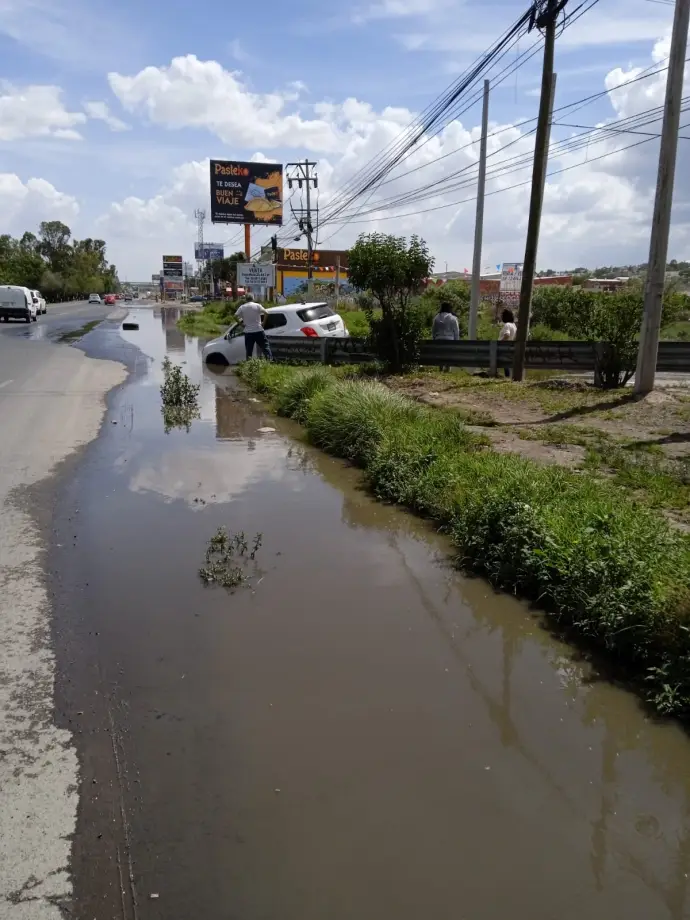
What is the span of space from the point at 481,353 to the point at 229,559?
11.5 meters

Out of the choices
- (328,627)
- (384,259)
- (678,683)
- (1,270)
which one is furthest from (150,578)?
(1,270)

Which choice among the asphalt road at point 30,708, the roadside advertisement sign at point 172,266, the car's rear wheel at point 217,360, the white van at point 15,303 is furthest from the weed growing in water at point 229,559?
the roadside advertisement sign at point 172,266

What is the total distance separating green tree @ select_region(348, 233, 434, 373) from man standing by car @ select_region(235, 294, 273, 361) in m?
2.61

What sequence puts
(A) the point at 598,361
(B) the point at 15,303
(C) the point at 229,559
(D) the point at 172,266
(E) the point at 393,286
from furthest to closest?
1. (D) the point at 172,266
2. (B) the point at 15,303
3. (E) the point at 393,286
4. (A) the point at 598,361
5. (C) the point at 229,559

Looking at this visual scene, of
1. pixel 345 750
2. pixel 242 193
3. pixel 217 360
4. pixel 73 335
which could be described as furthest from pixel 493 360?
pixel 242 193

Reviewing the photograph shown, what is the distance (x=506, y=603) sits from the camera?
5121mm

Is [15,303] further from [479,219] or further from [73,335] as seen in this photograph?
[479,219]

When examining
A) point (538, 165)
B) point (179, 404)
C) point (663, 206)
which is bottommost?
point (179, 404)

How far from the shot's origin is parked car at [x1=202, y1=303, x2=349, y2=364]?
18391 mm

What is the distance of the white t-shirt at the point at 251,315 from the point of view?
17172mm

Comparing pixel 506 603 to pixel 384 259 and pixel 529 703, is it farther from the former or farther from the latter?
pixel 384 259

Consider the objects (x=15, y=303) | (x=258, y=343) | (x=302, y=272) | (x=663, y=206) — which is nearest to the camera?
(x=663, y=206)

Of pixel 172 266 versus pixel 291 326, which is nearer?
pixel 291 326

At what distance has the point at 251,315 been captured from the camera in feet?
57.0
